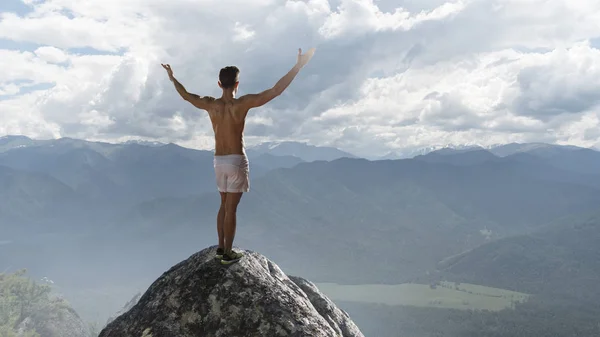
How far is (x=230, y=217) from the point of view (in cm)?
1249

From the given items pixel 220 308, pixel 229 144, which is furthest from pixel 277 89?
pixel 220 308

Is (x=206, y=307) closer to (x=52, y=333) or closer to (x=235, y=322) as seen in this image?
(x=235, y=322)

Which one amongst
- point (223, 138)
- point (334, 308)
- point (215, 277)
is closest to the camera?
point (215, 277)

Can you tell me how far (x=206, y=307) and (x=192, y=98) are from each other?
5.56 meters

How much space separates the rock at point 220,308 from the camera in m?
10.5

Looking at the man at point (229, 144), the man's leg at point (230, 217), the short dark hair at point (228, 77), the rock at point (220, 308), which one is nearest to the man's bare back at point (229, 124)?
the man at point (229, 144)

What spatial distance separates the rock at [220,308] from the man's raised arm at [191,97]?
413cm

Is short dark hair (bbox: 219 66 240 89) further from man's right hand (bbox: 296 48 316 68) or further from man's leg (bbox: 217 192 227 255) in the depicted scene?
man's leg (bbox: 217 192 227 255)

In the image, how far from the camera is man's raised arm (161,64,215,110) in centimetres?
1249

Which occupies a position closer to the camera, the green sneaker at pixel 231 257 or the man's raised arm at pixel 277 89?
the man's raised arm at pixel 277 89

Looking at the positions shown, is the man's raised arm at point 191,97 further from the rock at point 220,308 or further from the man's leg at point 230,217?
the rock at point 220,308

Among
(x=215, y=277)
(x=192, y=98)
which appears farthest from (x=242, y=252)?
(x=192, y=98)

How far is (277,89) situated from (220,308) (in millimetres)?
5434

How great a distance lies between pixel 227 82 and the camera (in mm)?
12352
